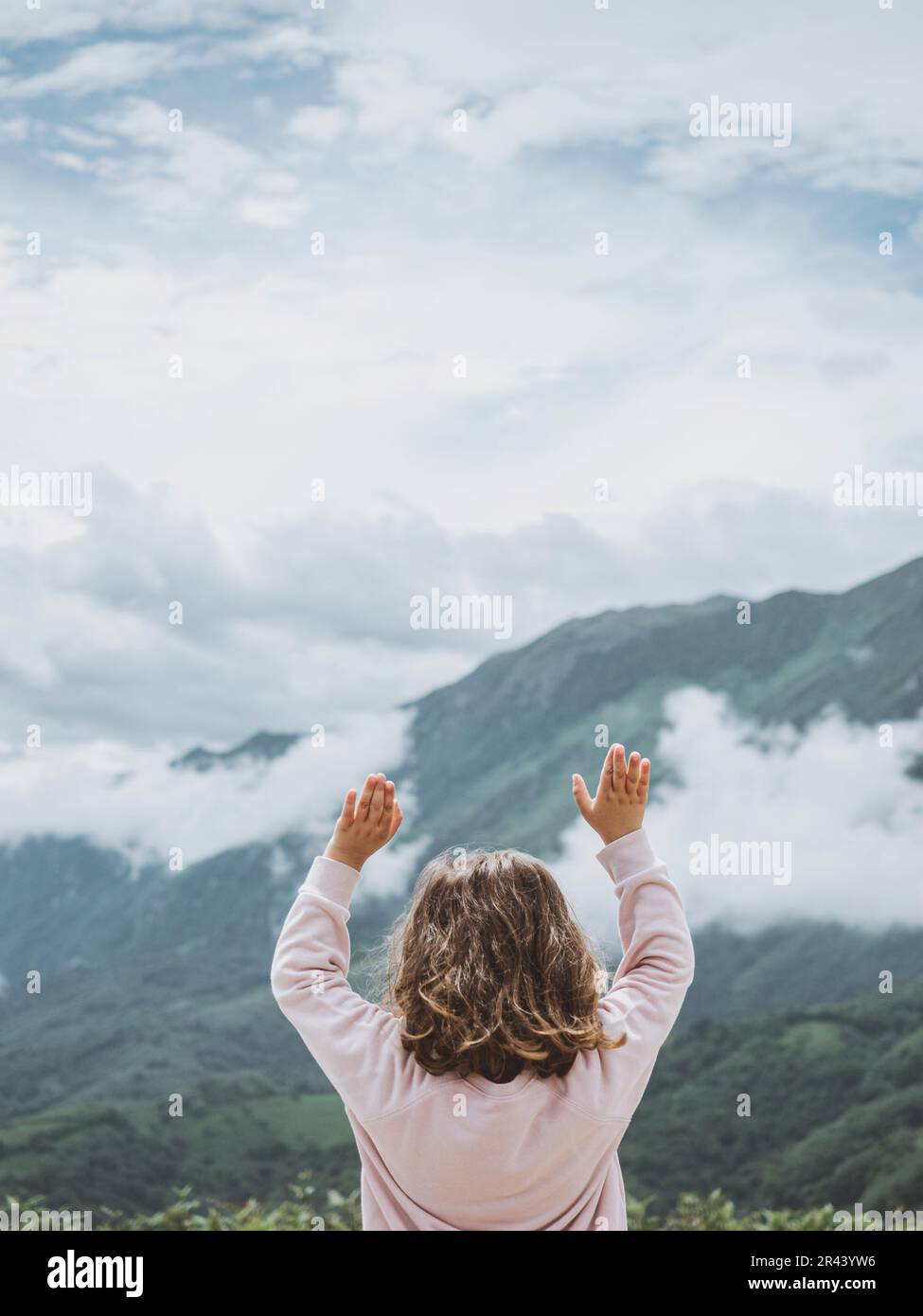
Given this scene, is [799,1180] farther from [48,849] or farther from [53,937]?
[48,849]

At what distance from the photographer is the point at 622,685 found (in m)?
65.2

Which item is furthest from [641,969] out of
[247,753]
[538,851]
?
[247,753]

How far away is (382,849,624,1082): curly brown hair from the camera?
3.92 feet

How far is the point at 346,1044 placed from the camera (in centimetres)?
121

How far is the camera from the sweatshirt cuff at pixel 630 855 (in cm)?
136

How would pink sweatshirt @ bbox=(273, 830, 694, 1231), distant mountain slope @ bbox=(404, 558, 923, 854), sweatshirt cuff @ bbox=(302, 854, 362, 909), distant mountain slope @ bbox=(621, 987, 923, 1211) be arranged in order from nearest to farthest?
pink sweatshirt @ bbox=(273, 830, 694, 1231) → sweatshirt cuff @ bbox=(302, 854, 362, 909) → distant mountain slope @ bbox=(621, 987, 923, 1211) → distant mountain slope @ bbox=(404, 558, 923, 854)

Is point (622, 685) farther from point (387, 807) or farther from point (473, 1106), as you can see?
point (473, 1106)

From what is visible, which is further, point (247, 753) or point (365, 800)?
point (247, 753)

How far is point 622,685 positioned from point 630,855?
64467 mm

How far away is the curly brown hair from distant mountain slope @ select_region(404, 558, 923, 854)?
5072cm

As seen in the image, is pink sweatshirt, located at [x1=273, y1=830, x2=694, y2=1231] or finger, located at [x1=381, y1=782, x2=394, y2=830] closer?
pink sweatshirt, located at [x1=273, y1=830, x2=694, y2=1231]
